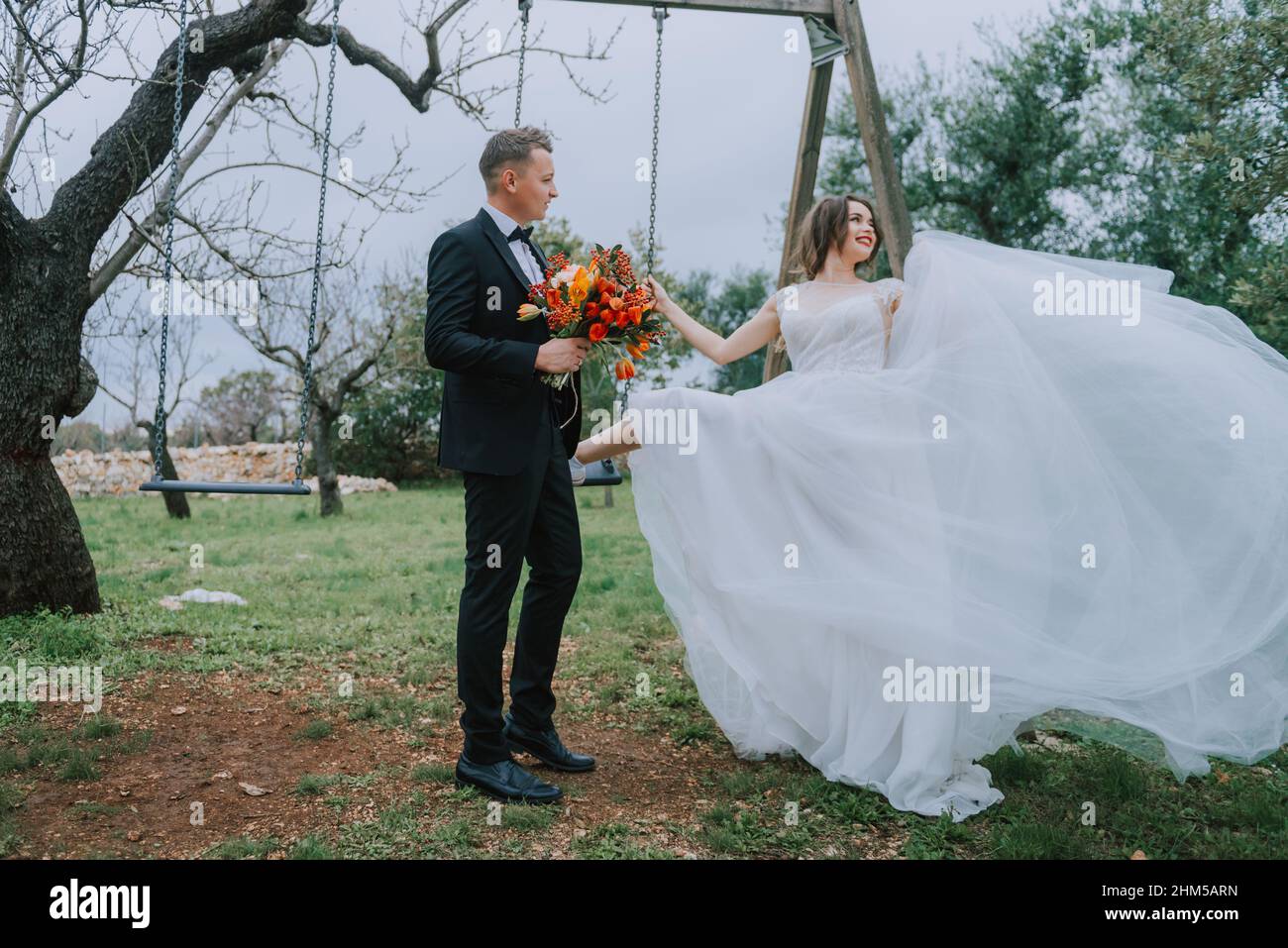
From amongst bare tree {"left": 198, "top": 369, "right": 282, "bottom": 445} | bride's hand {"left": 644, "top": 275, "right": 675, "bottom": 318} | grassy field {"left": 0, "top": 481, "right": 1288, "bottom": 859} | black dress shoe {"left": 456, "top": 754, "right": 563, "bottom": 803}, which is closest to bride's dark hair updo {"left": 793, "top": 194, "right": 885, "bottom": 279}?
bride's hand {"left": 644, "top": 275, "right": 675, "bottom": 318}

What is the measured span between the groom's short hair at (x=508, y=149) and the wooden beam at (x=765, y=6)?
6.18ft

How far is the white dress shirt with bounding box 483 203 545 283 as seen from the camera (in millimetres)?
3975

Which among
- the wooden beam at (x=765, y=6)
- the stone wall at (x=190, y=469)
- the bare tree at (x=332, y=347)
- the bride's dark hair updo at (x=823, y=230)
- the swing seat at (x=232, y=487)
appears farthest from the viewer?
the stone wall at (x=190, y=469)

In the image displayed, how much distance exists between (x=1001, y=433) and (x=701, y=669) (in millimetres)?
1680

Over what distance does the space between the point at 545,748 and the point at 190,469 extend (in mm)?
19048

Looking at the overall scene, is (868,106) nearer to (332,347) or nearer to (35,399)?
(35,399)

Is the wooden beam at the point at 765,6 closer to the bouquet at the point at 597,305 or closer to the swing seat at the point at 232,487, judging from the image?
the bouquet at the point at 597,305

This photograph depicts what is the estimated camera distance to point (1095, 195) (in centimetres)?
1557

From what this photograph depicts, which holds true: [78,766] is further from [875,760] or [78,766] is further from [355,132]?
[355,132]

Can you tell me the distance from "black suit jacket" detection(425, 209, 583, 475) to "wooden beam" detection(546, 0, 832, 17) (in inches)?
91.5

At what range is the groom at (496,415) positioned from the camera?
3.72 metres

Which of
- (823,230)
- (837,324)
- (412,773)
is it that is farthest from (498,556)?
(823,230)

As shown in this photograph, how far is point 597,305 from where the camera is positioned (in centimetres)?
380

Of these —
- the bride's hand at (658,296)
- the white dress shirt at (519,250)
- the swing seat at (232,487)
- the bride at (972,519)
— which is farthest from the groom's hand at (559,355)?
the swing seat at (232,487)
